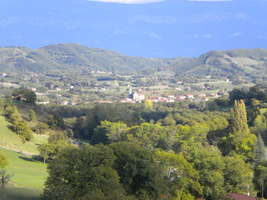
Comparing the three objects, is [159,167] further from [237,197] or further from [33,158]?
[33,158]

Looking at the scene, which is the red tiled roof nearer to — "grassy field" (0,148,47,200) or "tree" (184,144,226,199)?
"tree" (184,144,226,199)

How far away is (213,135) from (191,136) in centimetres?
828

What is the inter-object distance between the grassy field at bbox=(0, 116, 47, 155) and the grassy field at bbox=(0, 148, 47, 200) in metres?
3.34

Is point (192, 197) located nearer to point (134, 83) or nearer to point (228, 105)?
point (228, 105)

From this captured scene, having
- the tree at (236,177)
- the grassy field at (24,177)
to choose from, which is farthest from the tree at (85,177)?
the tree at (236,177)

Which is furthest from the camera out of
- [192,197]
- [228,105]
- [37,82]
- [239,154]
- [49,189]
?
[37,82]

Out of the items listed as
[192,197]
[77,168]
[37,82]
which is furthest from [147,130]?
[37,82]

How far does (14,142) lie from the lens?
49250 millimetres

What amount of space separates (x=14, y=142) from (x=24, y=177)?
1734 centimetres

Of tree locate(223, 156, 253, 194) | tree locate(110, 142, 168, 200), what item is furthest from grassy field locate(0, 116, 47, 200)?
tree locate(223, 156, 253, 194)

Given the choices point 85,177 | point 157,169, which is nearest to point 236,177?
point 157,169

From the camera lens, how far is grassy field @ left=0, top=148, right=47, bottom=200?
2729cm

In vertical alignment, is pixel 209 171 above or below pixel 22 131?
above

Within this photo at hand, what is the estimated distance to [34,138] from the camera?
5362cm
